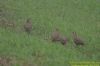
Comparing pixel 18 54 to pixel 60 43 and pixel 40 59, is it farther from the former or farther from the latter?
pixel 60 43

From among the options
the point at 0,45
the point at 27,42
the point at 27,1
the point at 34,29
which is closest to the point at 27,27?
the point at 34,29

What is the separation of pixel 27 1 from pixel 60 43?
8.78 m

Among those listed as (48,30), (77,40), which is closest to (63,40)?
(77,40)

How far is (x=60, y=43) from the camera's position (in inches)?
710

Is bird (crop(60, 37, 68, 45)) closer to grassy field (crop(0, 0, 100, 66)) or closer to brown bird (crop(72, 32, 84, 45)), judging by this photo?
grassy field (crop(0, 0, 100, 66))

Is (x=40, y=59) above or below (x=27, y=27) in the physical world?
below

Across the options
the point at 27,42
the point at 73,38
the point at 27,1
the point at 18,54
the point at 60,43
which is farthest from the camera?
the point at 27,1

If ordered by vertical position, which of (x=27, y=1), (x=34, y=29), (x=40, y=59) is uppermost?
(x=27, y=1)

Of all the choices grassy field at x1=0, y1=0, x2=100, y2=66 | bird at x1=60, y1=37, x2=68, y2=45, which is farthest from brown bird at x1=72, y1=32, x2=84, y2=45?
bird at x1=60, y1=37, x2=68, y2=45

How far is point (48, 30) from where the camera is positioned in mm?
20125

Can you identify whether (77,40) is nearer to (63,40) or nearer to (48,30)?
(63,40)

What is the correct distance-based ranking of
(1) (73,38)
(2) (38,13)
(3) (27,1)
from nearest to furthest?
(1) (73,38) → (2) (38,13) → (3) (27,1)

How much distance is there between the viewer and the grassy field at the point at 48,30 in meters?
15.3

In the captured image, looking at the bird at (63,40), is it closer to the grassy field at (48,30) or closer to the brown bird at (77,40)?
the grassy field at (48,30)
